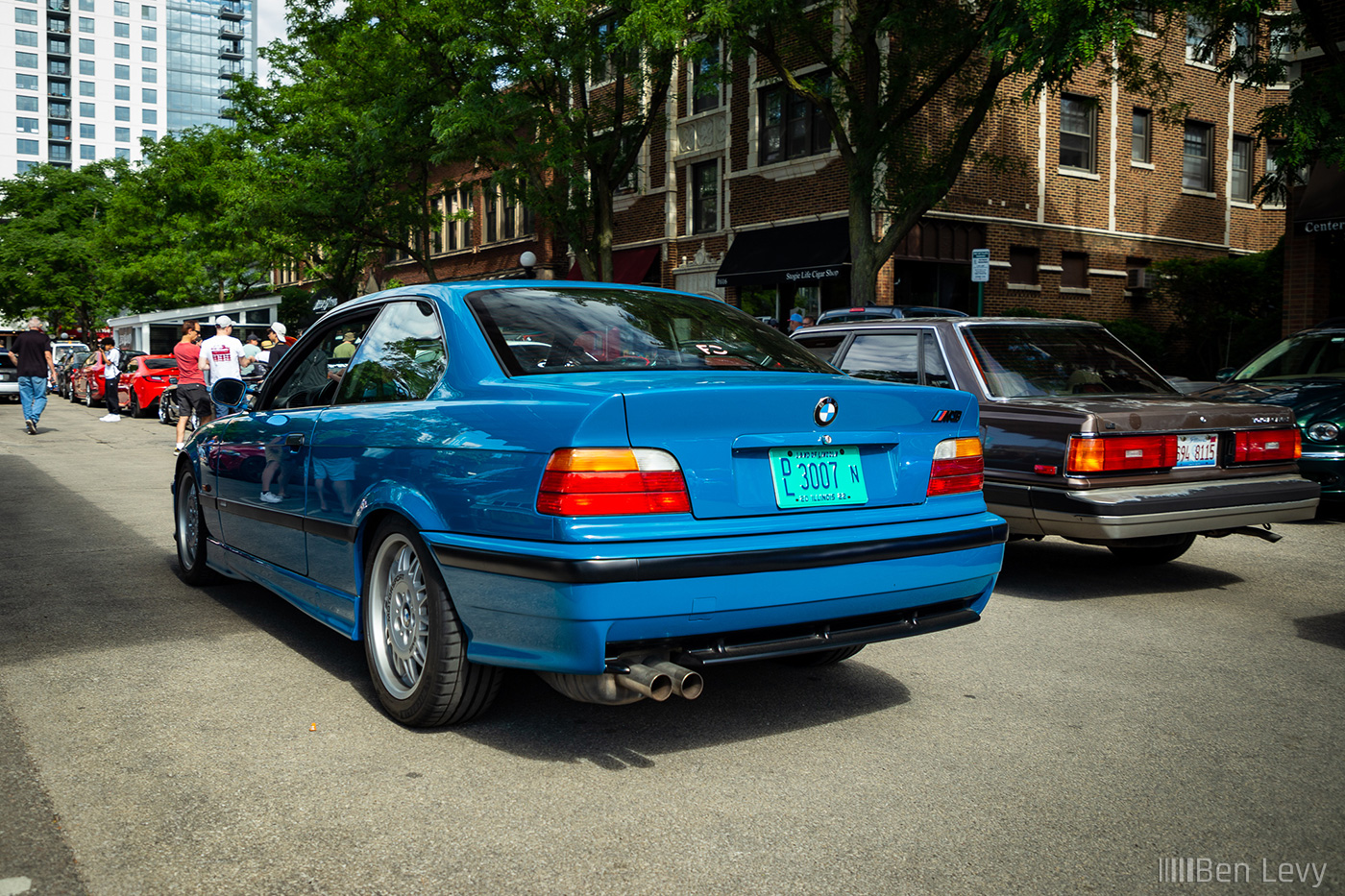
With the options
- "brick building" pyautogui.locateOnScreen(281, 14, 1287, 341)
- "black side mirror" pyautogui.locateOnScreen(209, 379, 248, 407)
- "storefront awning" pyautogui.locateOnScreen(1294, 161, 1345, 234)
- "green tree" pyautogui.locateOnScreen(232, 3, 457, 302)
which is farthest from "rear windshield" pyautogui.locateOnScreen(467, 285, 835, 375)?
"green tree" pyautogui.locateOnScreen(232, 3, 457, 302)

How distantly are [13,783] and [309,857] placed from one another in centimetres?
115

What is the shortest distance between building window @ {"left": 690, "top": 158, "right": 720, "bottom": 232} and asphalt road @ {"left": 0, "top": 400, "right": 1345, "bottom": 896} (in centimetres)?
2404

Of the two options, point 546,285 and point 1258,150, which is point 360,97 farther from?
point 546,285

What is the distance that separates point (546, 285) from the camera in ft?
15.1

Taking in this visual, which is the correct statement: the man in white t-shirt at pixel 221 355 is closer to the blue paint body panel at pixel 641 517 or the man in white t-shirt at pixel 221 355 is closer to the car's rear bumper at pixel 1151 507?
the car's rear bumper at pixel 1151 507

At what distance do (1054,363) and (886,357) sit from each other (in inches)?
43.0

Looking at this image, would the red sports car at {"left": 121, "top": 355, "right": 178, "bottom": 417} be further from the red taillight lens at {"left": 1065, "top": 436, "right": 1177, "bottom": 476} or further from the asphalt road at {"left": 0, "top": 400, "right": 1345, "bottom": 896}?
the red taillight lens at {"left": 1065, "top": 436, "right": 1177, "bottom": 476}

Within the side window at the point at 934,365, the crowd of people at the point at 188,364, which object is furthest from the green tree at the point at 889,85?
the side window at the point at 934,365

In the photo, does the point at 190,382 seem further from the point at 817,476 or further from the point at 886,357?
the point at 817,476

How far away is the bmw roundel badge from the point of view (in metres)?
3.71

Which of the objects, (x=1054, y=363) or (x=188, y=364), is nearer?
(x=1054, y=363)

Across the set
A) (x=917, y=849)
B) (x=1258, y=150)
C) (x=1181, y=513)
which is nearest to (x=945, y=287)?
(x=1258, y=150)

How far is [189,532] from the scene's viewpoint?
21.8 feet

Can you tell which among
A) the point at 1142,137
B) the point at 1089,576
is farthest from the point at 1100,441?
the point at 1142,137
